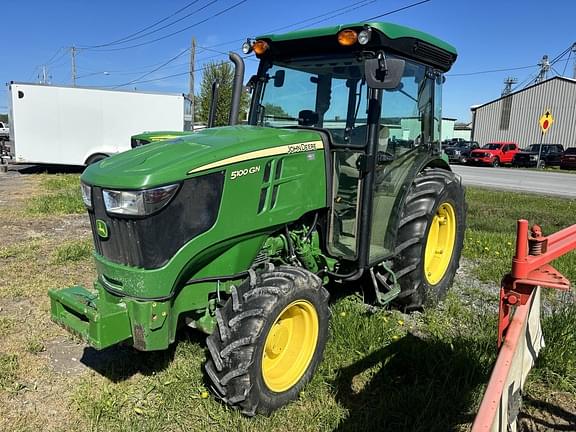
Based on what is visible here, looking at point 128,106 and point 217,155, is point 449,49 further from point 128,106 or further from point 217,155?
point 128,106

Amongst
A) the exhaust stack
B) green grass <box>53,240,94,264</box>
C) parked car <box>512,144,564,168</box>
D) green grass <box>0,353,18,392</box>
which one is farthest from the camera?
parked car <box>512,144,564,168</box>

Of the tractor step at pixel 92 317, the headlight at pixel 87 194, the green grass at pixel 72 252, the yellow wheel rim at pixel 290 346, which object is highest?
the headlight at pixel 87 194

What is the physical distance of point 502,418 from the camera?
1.85 m

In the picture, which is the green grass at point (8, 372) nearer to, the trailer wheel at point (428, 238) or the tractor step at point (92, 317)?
the tractor step at point (92, 317)

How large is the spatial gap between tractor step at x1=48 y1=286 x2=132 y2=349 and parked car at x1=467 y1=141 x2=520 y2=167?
27.3 metres

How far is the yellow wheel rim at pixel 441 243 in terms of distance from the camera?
4.73 meters

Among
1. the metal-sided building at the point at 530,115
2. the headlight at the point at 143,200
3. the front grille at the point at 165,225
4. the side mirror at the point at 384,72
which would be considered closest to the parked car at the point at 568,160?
the metal-sided building at the point at 530,115

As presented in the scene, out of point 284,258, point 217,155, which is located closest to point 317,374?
point 284,258

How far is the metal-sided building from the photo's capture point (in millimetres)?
35688

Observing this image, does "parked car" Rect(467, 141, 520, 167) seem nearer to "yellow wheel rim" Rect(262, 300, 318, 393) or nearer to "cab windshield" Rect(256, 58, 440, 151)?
"cab windshield" Rect(256, 58, 440, 151)

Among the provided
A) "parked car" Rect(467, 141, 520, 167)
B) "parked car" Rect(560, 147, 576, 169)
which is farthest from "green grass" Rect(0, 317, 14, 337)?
"parked car" Rect(560, 147, 576, 169)

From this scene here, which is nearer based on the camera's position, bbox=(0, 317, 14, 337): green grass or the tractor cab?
the tractor cab

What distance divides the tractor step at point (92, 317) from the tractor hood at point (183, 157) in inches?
26.9

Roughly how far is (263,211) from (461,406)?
1.69 metres
